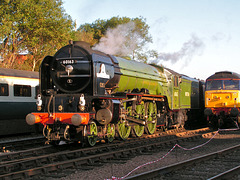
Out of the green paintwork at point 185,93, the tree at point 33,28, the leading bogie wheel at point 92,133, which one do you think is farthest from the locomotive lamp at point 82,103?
the tree at point 33,28

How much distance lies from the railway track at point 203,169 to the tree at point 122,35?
26.0 ft

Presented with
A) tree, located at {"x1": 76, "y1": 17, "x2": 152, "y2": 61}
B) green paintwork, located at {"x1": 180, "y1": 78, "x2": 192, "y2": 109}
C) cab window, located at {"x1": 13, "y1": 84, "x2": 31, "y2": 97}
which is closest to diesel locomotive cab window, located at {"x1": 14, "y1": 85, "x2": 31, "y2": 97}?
cab window, located at {"x1": 13, "y1": 84, "x2": 31, "y2": 97}

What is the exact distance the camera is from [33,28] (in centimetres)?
2594

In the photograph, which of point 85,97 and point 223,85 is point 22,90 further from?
point 223,85

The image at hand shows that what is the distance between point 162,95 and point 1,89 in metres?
7.30

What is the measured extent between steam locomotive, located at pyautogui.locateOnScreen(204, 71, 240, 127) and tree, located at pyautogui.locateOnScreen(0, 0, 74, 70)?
1449 cm

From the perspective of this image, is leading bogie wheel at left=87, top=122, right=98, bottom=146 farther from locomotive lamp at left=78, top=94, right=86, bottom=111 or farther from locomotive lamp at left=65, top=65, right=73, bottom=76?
locomotive lamp at left=65, top=65, right=73, bottom=76

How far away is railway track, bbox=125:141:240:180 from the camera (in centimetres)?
602

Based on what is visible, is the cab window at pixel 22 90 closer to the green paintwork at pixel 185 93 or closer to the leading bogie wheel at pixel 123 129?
the leading bogie wheel at pixel 123 129

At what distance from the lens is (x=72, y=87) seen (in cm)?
956

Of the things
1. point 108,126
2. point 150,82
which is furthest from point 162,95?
point 108,126

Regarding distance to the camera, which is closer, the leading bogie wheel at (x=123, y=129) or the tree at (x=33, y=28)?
the leading bogie wheel at (x=123, y=129)

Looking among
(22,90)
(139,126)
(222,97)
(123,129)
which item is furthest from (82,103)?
(222,97)

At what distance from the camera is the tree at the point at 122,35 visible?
52.6ft
